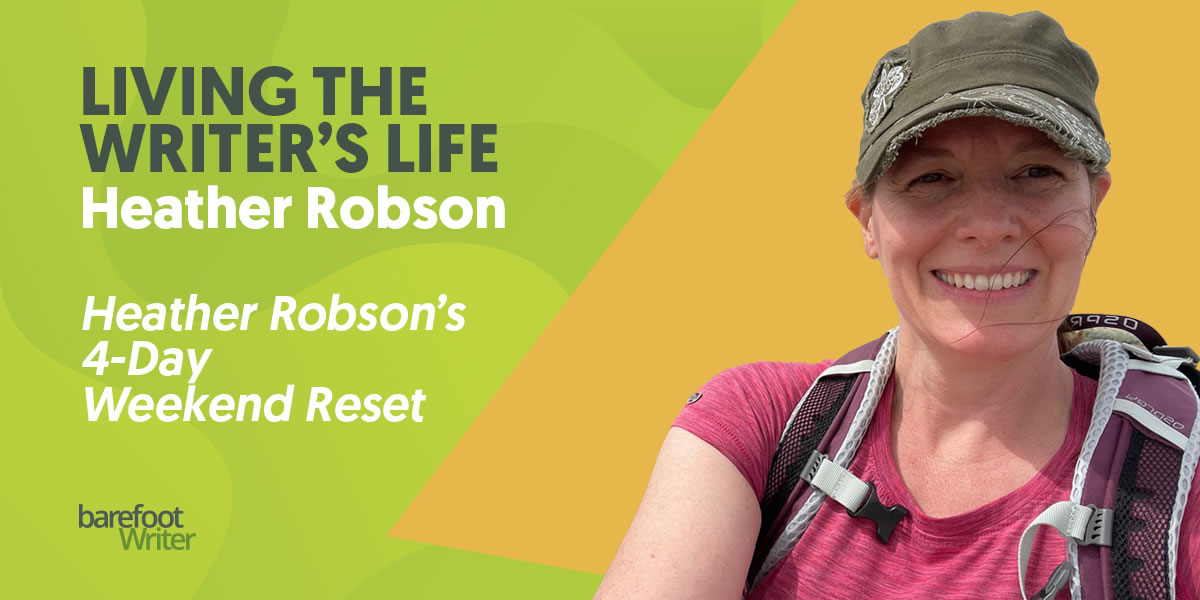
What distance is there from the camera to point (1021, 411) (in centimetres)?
262

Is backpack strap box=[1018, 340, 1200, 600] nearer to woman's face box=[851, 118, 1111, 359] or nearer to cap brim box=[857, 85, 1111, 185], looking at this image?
woman's face box=[851, 118, 1111, 359]

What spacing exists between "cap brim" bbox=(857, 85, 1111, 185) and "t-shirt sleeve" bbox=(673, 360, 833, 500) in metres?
0.54

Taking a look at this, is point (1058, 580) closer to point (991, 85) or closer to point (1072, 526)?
point (1072, 526)

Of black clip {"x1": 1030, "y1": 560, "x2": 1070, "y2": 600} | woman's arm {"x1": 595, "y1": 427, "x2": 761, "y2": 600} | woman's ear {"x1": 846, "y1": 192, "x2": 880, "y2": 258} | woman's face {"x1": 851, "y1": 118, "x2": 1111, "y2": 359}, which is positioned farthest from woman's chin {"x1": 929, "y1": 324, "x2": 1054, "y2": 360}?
woman's arm {"x1": 595, "y1": 427, "x2": 761, "y2": 600}

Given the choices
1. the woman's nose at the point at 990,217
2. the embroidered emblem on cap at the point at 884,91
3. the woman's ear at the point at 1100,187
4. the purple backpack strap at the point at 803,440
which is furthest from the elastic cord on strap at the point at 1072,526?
the embroidered emblem on cap at the point at 884,91

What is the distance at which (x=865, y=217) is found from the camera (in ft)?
8.98

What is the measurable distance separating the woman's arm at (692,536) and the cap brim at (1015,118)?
0.75 m

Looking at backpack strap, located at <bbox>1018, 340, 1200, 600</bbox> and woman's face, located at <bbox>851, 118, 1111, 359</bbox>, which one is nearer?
backpack strap, located at <bbox>1018, 340, 1200, 600</bbox>

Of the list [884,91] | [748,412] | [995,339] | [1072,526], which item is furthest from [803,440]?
[884,91]

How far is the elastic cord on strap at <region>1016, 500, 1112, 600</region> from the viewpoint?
233 centimetres

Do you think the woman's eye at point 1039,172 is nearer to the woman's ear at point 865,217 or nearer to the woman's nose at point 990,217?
the woman's nose at point 990,217

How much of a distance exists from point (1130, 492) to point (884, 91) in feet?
3.17

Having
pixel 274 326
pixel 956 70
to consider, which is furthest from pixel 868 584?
pixel 274 326

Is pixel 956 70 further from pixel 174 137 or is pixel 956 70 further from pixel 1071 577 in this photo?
pixel 174 137
